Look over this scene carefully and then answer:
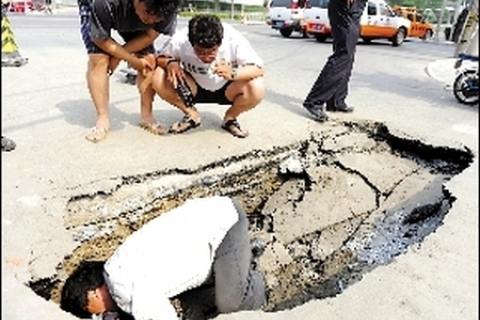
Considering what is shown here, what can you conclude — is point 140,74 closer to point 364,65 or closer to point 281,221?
point 281,221

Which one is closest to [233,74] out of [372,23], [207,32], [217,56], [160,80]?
[217,56]

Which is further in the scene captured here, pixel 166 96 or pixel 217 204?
pixel 166 96

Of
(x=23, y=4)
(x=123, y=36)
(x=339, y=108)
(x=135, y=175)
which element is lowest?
(x=135, y=175)

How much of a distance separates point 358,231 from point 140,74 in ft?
6.79

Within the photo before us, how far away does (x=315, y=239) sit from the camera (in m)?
3.98

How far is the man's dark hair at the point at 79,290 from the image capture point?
2.55 meters

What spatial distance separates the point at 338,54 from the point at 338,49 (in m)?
0.05

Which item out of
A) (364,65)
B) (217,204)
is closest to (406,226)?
(217,204)

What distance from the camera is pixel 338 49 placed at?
494 cm

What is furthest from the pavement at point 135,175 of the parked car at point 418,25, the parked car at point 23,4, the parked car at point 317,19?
the parked car at point 418,25

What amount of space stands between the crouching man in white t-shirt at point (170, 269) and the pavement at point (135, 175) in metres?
0.28

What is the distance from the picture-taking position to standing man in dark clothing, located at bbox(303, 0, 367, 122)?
190 inches

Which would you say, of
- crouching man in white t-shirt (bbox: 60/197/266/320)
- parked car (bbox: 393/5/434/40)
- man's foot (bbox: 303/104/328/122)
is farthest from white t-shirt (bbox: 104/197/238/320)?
parked car (bbox: 393/5/434/40)

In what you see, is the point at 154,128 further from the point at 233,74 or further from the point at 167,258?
the point at 167,258
